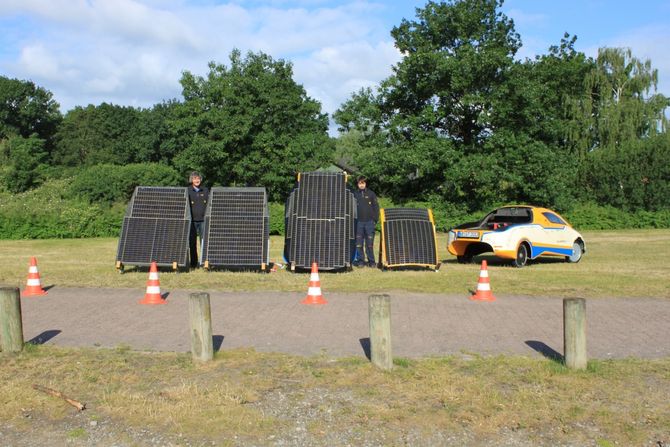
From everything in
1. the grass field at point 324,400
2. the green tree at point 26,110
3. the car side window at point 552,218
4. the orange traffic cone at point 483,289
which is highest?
the green tree at point 26,110

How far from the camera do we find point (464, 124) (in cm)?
3681

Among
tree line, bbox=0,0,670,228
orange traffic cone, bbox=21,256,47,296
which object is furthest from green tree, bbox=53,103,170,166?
orange traffic cone, bbox=21,256,47,296

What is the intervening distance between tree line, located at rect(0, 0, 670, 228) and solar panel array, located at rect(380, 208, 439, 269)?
19018mm

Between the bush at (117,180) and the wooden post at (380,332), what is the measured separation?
51.2 meters

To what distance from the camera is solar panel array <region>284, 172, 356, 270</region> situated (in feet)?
46.6

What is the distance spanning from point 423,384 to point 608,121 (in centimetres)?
4220

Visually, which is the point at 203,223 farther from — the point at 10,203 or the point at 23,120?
the point at 23,120

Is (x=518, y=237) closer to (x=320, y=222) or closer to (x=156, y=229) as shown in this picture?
(x=320, y=222)

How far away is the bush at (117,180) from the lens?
193 ft

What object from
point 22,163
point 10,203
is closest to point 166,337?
point 10,203

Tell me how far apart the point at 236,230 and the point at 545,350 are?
328 inches

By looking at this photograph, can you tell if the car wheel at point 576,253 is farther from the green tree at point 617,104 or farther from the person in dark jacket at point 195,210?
the green tree at point 617,104

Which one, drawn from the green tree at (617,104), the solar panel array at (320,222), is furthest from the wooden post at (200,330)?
the green tree at (617,104)

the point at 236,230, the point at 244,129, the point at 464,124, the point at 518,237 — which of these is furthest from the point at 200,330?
the point at 244,129
